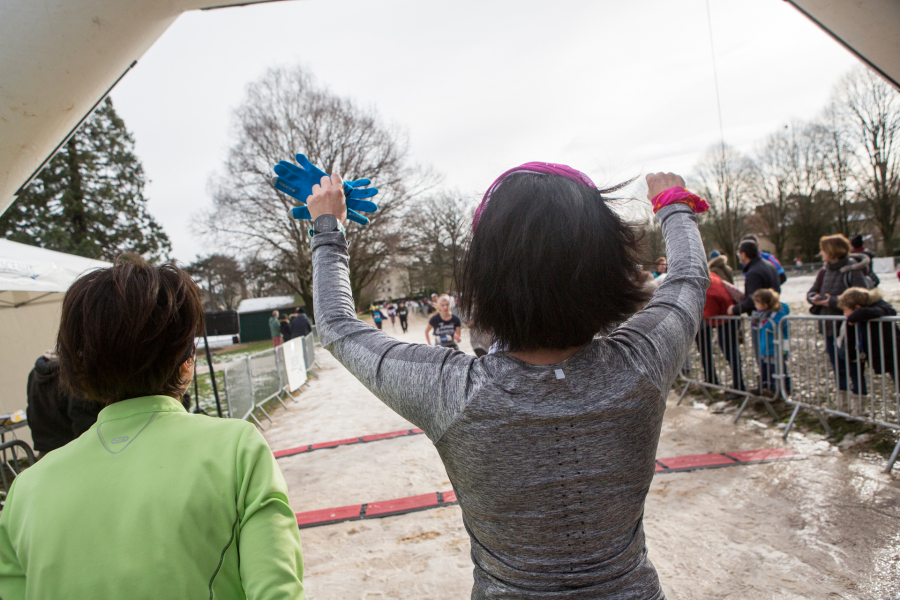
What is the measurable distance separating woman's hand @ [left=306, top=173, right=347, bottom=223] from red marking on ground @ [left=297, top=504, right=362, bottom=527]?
12.0 ft

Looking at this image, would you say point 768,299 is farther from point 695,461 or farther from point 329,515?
point 329,515

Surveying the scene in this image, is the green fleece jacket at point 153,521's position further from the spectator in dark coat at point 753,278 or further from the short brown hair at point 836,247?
the short brown hair at point 836,247

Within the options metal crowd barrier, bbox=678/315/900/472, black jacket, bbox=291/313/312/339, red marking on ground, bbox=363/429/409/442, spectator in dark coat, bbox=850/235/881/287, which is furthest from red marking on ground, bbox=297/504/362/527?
black jacket, bbox=291/313/312/339

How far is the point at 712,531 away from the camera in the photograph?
362 cm

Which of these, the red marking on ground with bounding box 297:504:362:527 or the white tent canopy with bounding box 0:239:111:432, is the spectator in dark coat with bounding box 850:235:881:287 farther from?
the white tent canopy with bounding box 0:239:111:432

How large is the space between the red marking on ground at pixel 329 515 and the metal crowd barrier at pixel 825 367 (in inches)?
177

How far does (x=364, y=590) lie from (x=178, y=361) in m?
2.59

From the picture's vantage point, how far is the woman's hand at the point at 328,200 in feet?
4.42

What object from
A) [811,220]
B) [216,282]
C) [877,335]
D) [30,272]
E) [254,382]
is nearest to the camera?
[877,335]

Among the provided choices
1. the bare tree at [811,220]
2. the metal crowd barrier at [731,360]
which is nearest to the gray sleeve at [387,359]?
the metal crowd barrier at [731,360]

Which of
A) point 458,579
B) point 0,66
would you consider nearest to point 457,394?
point 0,66

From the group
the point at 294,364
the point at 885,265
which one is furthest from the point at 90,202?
the point at 885,265

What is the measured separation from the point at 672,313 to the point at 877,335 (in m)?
5.18

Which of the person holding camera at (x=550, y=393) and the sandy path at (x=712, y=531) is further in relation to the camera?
the sandy path at (x=712, y=531)
